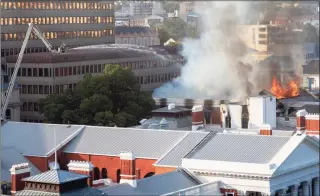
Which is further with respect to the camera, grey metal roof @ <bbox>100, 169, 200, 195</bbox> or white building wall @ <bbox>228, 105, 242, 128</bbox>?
white building wall @ <bbox>228, 105, 242, 128</bbox>

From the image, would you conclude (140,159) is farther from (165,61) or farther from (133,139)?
(165,61)

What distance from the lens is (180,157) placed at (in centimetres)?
8081

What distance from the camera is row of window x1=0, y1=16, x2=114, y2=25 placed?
547ft

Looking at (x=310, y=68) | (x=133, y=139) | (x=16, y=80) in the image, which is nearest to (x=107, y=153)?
(x=133, y=139)

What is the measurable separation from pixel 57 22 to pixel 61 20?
121 cm

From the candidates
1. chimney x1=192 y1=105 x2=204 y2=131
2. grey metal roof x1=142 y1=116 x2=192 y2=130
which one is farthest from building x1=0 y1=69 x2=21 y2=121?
chimney x1=192 y1=105 x2=204 y2=131

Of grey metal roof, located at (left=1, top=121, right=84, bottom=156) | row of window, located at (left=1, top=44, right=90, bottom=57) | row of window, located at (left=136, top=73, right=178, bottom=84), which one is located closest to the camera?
grey metal roof, located at (left=1, top=121, right=84, bottom=156)

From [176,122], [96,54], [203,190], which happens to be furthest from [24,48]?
[203,190]

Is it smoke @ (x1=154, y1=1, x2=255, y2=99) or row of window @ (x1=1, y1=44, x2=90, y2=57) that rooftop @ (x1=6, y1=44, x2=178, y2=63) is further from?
smoke @ (x1=154, y1=1, x2=255, y2=99)

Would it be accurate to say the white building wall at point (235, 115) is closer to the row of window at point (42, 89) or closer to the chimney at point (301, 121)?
the chimney at point (301, 121)

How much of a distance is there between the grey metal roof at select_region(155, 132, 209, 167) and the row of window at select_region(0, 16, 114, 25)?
80600 millimetres

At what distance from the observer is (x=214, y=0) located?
83.9 meters

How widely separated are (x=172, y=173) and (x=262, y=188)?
21.5ft

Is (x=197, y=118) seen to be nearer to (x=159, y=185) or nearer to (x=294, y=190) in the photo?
(x=294, y=190)
